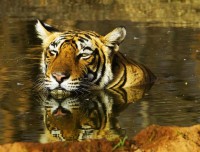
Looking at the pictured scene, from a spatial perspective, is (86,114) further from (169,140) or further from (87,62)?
(169,140)

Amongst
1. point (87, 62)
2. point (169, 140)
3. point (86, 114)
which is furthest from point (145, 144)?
point (87, 62)

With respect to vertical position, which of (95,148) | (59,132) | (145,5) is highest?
(95,148)

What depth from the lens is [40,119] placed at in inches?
294

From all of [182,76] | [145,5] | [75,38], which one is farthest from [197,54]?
[145,5]

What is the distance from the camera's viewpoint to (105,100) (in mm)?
8602

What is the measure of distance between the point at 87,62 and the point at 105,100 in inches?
25.3

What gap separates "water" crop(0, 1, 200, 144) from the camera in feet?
23.0

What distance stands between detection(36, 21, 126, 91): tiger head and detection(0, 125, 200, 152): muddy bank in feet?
10.00

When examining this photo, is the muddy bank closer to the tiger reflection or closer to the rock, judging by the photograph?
the rock

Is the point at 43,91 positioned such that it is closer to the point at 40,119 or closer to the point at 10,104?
the point at 10,104

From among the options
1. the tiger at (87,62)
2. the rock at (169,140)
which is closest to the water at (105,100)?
the tiger at (87,62)

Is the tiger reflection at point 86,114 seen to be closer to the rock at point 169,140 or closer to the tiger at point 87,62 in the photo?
the tiger at point 87,62

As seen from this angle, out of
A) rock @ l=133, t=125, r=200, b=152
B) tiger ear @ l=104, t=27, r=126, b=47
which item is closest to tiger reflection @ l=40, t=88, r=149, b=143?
tiger ear @ l=104, t=27, r=126, b=47

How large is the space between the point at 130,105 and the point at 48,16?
32.6 feet
